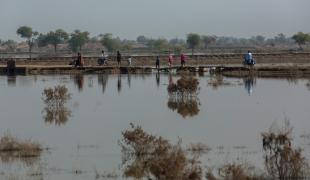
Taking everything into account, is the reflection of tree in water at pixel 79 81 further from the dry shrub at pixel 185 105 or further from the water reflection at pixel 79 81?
the dry shrub at pixel 185 105

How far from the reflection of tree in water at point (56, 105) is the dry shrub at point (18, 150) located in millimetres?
6536

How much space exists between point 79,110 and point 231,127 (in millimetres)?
7458

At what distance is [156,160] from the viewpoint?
12.3m

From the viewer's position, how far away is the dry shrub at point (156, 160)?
11.8 meters

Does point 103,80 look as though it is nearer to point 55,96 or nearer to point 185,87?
point 185,87

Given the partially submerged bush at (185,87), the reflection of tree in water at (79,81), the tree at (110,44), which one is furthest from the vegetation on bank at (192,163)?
the tree at (110,44)

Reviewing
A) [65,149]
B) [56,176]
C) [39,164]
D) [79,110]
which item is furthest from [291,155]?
[79,110]

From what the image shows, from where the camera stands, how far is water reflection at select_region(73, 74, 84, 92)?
37963mm

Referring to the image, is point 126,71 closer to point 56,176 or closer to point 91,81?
point 91,81

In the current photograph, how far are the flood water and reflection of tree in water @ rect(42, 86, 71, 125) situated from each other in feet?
0.42

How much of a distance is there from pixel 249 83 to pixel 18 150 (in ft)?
76.9

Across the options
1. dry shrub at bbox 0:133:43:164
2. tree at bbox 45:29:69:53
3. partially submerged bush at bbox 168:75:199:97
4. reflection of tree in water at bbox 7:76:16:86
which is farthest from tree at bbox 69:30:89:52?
dry shrub at bbox 0:133:43:164

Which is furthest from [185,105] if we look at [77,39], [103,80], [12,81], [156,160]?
[77,39]

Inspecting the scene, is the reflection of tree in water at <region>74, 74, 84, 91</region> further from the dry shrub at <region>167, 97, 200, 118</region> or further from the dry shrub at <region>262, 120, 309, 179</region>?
the dry shrub at <region>262, 120, 309, 179</region>
